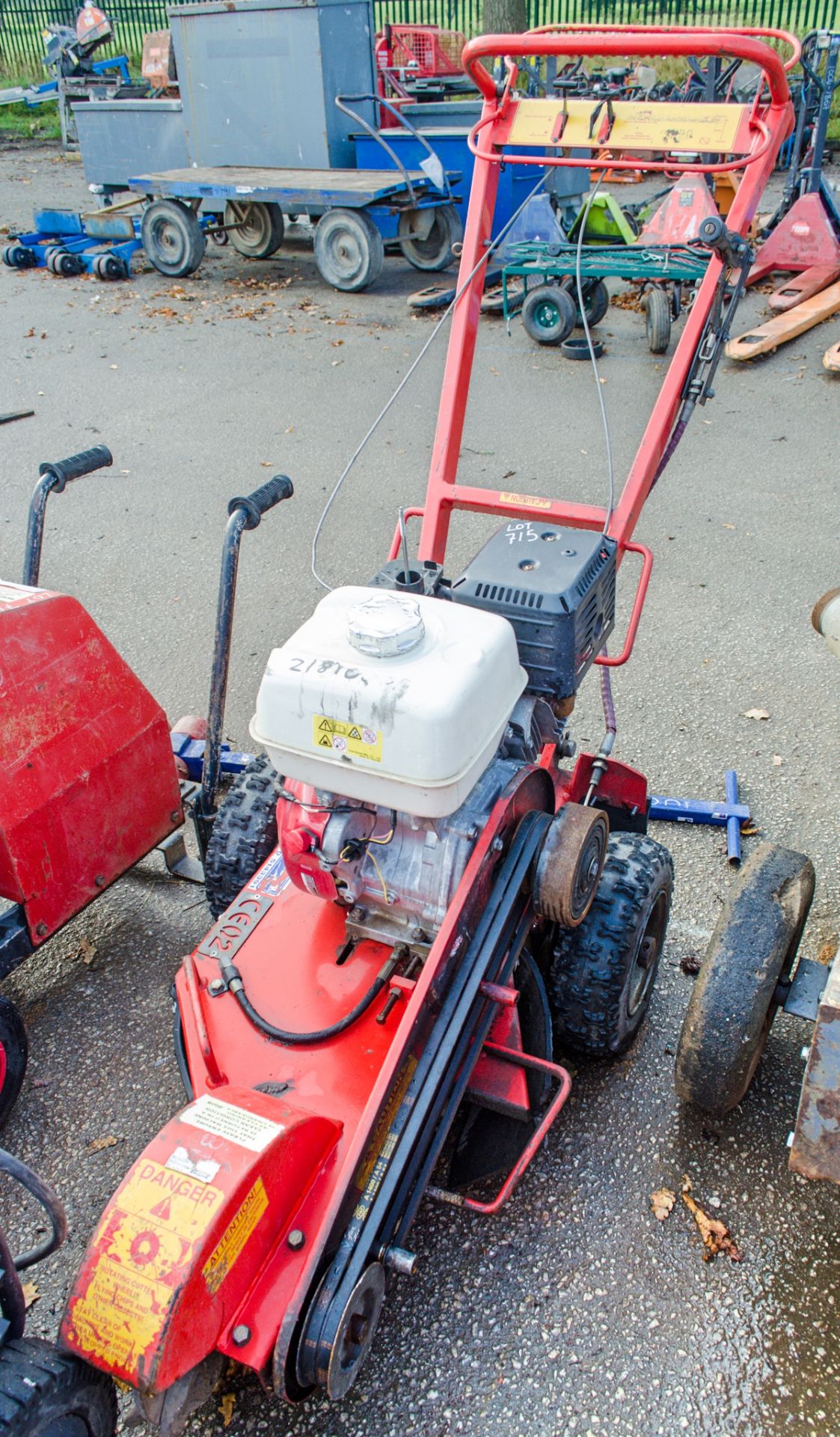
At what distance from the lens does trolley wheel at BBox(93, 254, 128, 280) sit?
30.6 ft

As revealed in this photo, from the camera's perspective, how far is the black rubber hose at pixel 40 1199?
1.42 metres

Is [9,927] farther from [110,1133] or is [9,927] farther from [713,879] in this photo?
[713,879]

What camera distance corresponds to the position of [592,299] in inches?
295

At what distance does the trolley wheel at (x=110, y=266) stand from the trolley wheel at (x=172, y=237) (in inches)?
11.1

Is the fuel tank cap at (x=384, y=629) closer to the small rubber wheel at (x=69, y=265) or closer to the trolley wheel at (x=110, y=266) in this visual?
the trolley wheel at (x=110, y=266)

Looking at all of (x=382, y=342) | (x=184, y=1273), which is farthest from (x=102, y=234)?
(x=184, y=1273)

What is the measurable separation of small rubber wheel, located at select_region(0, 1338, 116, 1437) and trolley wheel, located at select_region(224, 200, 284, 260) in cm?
916

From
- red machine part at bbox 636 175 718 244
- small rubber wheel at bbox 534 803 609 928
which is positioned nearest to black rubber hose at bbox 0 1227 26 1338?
small rubber wheel at bbox 534 803 609 928

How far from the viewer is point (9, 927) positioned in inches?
94.2

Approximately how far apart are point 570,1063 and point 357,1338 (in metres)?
0.95

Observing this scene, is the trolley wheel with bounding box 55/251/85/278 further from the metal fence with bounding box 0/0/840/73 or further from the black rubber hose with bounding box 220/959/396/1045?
the metal fence with bounding box 0/0/840/73

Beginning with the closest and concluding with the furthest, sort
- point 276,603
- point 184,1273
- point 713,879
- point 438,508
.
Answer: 1. point 184,1273
2. point 438,508
3. point 713,879
4. point 276,603

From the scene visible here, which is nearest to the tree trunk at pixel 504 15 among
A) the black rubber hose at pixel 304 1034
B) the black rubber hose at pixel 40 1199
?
the black rubber hose at pixel 304 1034

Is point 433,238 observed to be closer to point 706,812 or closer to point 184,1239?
point 706,812
